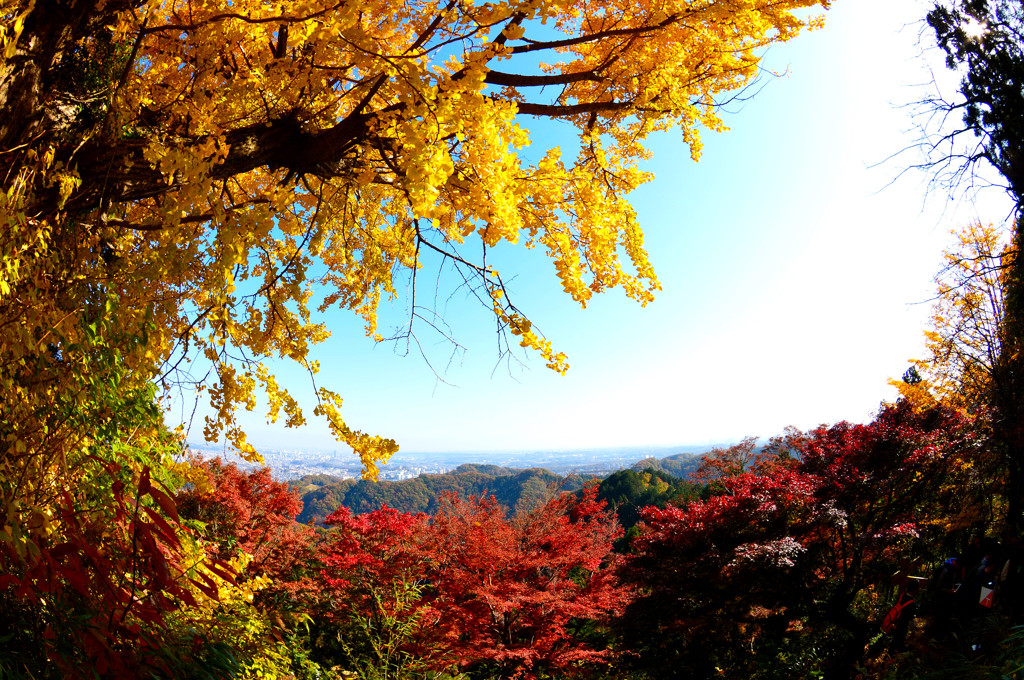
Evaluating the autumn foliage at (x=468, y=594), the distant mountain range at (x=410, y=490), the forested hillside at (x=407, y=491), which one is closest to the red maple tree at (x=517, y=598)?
the autumn foliage at (x=468, y=594)

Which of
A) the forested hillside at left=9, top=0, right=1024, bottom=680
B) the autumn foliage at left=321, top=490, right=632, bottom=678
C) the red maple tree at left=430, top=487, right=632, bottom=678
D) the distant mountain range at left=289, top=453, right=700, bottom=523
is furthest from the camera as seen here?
the distant mountain range at left=289, top=453, right=700, bottom=523

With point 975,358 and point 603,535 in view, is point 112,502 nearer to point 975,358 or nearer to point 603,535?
point 975,358

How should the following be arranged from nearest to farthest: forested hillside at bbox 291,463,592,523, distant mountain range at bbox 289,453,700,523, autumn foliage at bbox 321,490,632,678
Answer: autumn foliage at bbox 321,490,632,678 < distant mountain range at bbox 289,453,700,523 < forested hillside at bbox 291,463,592,523

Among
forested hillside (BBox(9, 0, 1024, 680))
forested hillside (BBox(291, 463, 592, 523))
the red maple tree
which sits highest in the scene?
forested hillside (BBox(9, 0, 1024, 680))

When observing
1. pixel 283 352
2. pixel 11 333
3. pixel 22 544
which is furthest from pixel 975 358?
pixel 11 333

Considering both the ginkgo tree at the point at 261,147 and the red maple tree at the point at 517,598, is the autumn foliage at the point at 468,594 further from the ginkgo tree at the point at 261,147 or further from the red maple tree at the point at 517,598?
the ginkgo tree at the point at 261,147

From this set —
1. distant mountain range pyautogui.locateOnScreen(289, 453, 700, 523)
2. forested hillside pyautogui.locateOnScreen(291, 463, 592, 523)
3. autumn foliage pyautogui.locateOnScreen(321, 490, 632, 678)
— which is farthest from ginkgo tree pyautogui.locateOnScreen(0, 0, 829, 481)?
forested hillside pyautogui.locateOnScreen(291, 463, 592, 523)

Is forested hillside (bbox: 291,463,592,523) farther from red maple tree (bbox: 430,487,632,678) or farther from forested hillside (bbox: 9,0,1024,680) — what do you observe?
forested hillside (bbox: 9,0,1024,680)

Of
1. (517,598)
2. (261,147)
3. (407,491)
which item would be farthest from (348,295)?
(407,491)

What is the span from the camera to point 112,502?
79.7 inches

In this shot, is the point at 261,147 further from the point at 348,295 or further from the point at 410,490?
the point at 410,490

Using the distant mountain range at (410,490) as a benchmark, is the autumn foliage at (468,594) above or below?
above

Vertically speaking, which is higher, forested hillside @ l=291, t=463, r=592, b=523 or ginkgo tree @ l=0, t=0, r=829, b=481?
ginkgo tree @ l=0, t=0, r=829, b=481

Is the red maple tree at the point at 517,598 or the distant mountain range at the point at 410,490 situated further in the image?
the distant mountain range at the point at 410,490
